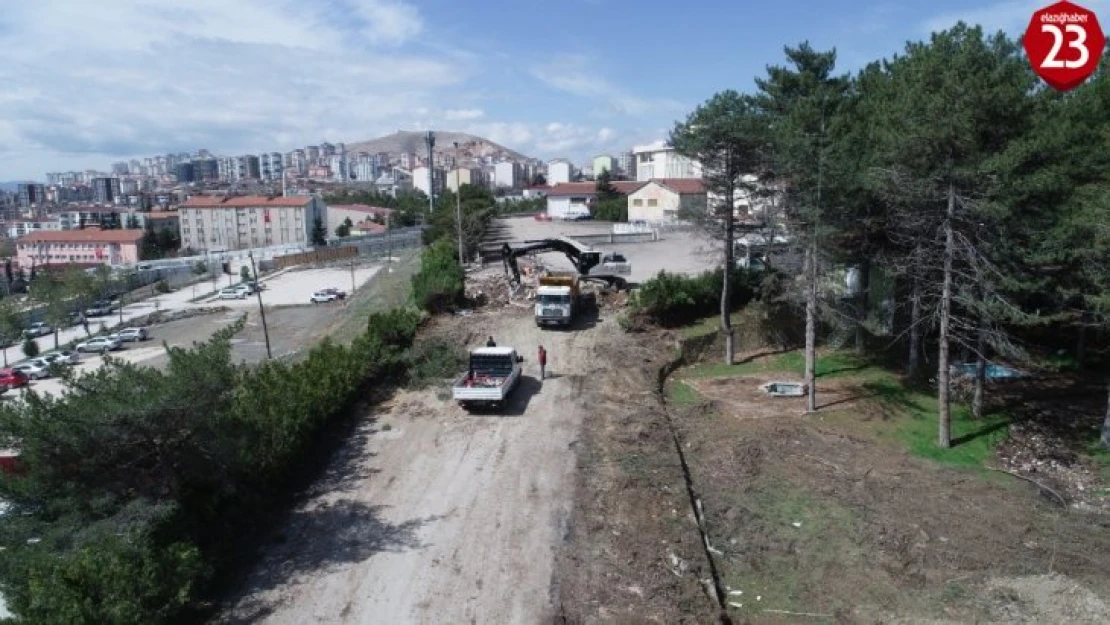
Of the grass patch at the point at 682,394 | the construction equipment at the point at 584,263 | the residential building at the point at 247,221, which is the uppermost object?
the residential building at the point at 247,221

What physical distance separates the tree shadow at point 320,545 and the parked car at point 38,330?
59.7m

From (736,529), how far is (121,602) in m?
11.0

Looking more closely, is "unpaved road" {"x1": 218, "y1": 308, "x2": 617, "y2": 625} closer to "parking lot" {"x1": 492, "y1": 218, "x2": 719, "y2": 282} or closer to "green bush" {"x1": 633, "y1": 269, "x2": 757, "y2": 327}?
"green bush" {"x1": 633, "y1": 269, "x2": 757, "y2": 327}

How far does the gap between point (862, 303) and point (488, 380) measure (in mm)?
15606

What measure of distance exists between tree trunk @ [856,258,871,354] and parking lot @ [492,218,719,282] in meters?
5.43

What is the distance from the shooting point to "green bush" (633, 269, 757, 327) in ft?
96.7

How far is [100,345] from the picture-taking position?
52.9 metres

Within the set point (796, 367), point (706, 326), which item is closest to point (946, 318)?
point (796, 367)

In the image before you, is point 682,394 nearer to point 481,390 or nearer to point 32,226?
point 481,390

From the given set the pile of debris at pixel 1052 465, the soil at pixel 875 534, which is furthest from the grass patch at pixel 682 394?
the pile of debris at pixel 1052 465

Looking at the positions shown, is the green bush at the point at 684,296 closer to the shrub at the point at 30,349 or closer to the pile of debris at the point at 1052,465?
the pile of debris at the point at 1052,465

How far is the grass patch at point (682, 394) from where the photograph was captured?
23781 millimetres

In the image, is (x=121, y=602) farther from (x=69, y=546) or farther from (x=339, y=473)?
(x=339, y=473)

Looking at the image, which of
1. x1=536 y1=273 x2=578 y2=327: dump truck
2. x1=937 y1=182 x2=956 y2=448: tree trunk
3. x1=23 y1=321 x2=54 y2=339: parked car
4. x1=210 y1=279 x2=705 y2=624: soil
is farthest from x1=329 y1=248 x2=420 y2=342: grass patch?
x1=23 y1=321 x2=54 y2=339: parked car
